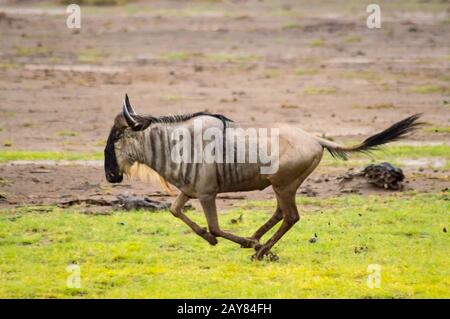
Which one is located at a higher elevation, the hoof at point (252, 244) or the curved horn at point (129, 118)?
the curved horn at point (129, 118)

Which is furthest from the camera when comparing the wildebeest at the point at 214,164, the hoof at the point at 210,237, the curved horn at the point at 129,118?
the curved horn at the point at 129,118

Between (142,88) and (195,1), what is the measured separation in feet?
44.3

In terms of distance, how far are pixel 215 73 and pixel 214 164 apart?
47.9ft

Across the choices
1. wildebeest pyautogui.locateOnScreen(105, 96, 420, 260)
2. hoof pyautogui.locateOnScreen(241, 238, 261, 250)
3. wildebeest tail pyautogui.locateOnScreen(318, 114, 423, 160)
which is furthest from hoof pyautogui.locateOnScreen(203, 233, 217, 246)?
wildebeest tail pyautogui.locateOnScreen(318, 114, 423, 160)

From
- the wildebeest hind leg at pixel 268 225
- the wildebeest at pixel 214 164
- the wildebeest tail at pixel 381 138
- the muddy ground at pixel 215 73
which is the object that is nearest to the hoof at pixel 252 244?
the wildebeest at pixel 214 164

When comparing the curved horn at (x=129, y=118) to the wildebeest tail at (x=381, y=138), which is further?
the curved horn at (x=129, y=118)

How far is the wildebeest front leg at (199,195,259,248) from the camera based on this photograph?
1001cm

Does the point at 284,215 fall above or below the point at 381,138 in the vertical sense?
below

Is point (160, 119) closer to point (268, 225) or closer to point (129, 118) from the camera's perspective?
point (129, 118)

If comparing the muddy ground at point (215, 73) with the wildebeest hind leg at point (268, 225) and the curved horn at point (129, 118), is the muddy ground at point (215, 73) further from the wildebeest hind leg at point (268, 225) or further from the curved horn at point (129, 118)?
the curved horn at point (129, 118)

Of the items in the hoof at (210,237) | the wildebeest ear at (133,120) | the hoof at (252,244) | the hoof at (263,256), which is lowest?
the hoof at (263,256)

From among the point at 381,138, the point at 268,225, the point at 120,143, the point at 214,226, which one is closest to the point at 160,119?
the point at 120,143

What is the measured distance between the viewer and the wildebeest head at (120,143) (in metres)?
10.3

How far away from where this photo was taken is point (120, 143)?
10.4 meters
